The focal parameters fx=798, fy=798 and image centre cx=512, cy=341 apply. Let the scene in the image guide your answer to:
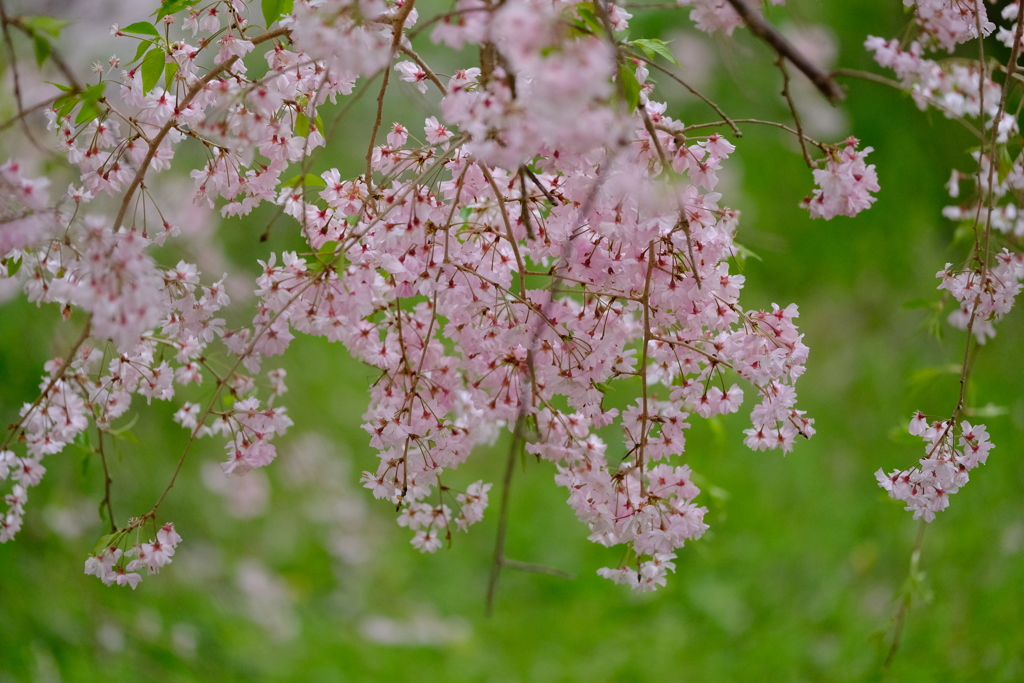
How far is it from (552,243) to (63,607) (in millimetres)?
1906

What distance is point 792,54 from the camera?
0.73 metres

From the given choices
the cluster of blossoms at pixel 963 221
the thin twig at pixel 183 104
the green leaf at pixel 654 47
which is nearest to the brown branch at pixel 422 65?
the thin twig at pixel 183 104

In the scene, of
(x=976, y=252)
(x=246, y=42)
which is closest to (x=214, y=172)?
(x=246, y=42)

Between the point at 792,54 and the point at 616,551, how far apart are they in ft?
8.49

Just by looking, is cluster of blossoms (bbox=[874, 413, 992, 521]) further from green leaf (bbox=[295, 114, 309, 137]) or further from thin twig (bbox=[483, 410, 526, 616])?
green leaf (bbox=[295, 114, 309, 137])

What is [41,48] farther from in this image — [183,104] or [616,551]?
[616,551]

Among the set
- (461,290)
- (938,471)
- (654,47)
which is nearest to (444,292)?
(461,290)

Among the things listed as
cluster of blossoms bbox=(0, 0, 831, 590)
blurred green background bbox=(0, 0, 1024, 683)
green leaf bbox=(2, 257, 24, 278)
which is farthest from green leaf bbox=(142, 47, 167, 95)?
blurred green background bbox=(0, 0, 1024, 683)

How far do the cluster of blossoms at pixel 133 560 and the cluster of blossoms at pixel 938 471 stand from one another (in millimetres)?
904

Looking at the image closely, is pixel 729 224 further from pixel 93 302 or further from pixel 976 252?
pixel 93 302

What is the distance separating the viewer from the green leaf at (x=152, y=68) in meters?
0.99

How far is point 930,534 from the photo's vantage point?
2857 millimetres

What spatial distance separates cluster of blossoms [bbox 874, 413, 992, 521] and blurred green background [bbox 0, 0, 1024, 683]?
261 mm

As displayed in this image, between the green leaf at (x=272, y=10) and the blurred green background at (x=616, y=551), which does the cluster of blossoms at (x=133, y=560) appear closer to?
the blurred green background at (x=616, y=551)
